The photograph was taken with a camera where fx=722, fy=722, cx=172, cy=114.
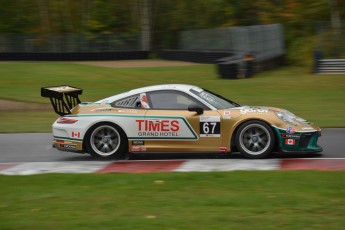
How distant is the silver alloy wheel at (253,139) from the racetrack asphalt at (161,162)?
208 millimetres

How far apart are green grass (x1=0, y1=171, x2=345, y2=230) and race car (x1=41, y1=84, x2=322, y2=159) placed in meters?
2.19

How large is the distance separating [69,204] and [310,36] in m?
35.2

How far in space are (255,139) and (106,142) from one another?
252cm

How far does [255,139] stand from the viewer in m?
11.7

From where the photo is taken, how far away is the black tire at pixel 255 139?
1158cm

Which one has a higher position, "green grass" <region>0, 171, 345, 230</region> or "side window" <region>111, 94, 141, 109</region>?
"side window" <region>111, 94, 141, 109</region>

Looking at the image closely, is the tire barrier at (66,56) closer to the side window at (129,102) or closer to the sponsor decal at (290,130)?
the side window at (129,102)

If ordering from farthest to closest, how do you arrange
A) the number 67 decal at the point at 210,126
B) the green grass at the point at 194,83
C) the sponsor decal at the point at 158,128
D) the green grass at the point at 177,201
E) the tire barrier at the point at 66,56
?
the tire barrier at the point at 66,56 < the green grass at the point at 194,83 < the sponsor decal at the point at 158,128 < the number 67 decal at the point at 210,126 < the green grass at the point at 177,201

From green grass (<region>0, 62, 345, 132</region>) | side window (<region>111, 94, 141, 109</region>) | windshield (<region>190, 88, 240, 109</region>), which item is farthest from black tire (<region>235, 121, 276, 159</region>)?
green grass (<region>0, 62, 345, 132</region>)

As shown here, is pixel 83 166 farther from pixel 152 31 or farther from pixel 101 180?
pixel 152 31

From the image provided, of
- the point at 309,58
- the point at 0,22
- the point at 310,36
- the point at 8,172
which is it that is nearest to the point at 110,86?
the point at 309,58

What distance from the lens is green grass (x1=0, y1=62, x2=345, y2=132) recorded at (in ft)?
63.7

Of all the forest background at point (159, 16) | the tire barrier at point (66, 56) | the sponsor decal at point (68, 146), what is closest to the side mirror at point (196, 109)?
the sponsor decal at point (68, 146)

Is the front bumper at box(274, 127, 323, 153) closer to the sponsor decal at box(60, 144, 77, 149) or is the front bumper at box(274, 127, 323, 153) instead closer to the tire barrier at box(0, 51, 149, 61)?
the sponsor decal at box(60, 144, 77, 149)
